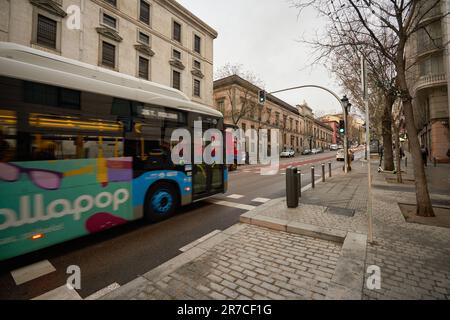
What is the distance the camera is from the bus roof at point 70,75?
10.8 ft

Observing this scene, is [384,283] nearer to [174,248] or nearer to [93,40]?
[174,248]

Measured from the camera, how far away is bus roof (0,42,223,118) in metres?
3.29

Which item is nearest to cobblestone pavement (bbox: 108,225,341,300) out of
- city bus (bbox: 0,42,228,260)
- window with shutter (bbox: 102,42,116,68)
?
city bus (bbox: 0,42,228,260)

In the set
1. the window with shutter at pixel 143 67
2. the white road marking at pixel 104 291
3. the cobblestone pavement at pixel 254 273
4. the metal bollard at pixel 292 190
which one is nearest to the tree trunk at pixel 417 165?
the metal bollard at pixel 292 190

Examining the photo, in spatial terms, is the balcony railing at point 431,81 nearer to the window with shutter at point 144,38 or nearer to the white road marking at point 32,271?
the window with shutter at point 144,38

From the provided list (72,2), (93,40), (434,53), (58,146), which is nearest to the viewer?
(58,146)

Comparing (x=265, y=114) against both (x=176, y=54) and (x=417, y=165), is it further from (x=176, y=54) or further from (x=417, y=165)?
(x=417, y=165)

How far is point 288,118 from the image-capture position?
56.0 metres

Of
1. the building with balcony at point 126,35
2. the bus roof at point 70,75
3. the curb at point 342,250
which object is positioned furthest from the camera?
the building with balcony at point 126,35

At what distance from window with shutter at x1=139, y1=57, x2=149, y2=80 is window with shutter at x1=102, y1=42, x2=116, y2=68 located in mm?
2530

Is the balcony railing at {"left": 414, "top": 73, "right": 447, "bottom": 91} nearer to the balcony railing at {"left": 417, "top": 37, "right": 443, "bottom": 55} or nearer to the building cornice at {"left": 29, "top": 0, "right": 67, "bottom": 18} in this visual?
the balcony railing at {"left": 417, "top": 37, "right": 443, "bottom": 55}

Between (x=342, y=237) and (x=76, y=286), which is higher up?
(x=342, y=237)
